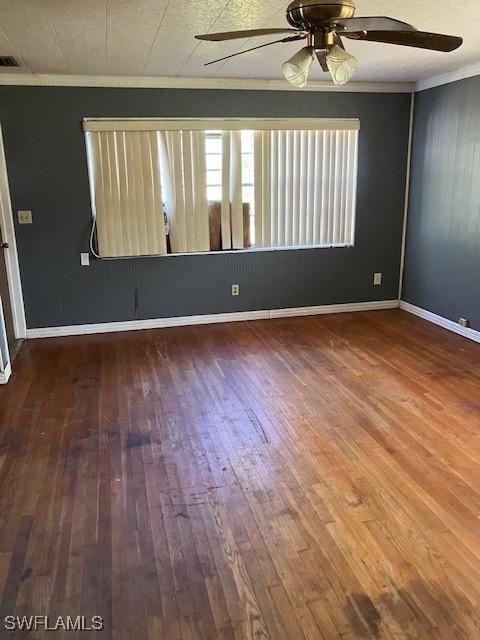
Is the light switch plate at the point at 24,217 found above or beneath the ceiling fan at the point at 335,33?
beneath

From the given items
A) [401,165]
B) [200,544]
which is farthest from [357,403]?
[401,165]

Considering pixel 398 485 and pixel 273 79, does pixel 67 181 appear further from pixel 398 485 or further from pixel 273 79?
pixel 398 485

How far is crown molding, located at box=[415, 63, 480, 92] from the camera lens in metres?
4.33

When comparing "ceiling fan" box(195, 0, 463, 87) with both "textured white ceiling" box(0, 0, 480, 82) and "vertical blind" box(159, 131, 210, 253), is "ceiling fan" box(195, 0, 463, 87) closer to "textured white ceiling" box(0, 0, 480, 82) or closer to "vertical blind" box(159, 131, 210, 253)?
"textured white ceiling" box(0, 0, 480, 82)

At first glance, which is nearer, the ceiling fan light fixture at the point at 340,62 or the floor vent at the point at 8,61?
the ceiling fan light fixture at the point at 340,62

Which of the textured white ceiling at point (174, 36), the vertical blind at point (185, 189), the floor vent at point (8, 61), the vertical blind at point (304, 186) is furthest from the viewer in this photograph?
the vertical blind at point (304, 186)

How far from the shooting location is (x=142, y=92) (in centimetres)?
458

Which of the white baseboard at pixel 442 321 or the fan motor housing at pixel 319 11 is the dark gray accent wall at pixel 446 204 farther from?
the fan motor housing at pixel 319 11

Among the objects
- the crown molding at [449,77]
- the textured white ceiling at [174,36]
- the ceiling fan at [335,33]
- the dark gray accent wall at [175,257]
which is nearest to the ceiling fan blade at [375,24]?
the ceiling fan at [335,33]

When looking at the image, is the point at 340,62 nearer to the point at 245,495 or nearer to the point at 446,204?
the point at 245,495

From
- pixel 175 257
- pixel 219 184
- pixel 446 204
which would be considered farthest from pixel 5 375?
pixel 446 204

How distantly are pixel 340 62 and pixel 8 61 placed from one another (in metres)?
2.84

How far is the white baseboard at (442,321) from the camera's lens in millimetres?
4658

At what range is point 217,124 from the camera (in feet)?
15.7
